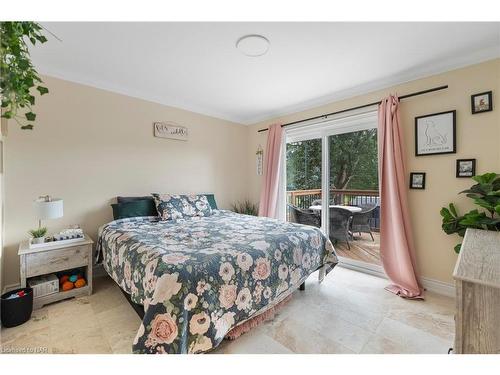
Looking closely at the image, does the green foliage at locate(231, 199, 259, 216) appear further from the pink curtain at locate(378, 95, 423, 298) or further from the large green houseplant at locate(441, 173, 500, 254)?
the large green houseplant at locate(441, 173, 500, 254)

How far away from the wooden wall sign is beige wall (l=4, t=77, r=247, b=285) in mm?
70

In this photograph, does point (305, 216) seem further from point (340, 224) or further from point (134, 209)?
point (134, 209)

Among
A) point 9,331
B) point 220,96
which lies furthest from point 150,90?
point 9,331

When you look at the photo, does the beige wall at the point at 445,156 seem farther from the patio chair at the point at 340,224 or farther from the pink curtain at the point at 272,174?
the pink curtain at the point at 272,174

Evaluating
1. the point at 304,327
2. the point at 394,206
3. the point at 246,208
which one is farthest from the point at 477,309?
the point at 246,208

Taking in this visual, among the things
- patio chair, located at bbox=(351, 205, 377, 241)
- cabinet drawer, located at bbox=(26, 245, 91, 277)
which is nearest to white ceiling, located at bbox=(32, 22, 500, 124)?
patio chair, located at bbox=(351, 205, 377, 241)

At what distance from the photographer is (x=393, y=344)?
5.25ft

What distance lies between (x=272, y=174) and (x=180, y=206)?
161 centimetres

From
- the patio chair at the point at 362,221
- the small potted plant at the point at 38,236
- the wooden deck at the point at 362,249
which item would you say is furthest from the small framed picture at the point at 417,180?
the small potted plant at the point at 38,236

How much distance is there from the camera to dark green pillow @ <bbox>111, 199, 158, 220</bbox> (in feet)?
8.59

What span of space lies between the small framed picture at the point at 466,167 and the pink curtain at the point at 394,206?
0.45 meters

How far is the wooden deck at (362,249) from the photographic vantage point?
3045 millimetres

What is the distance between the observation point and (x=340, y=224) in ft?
10.8

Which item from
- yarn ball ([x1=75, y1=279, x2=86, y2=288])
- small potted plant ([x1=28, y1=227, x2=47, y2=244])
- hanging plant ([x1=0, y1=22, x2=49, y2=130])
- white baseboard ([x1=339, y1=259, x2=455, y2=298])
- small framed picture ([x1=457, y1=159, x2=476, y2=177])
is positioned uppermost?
hanging plant ([x1=0, y1=22, x2=49, y2=130])
